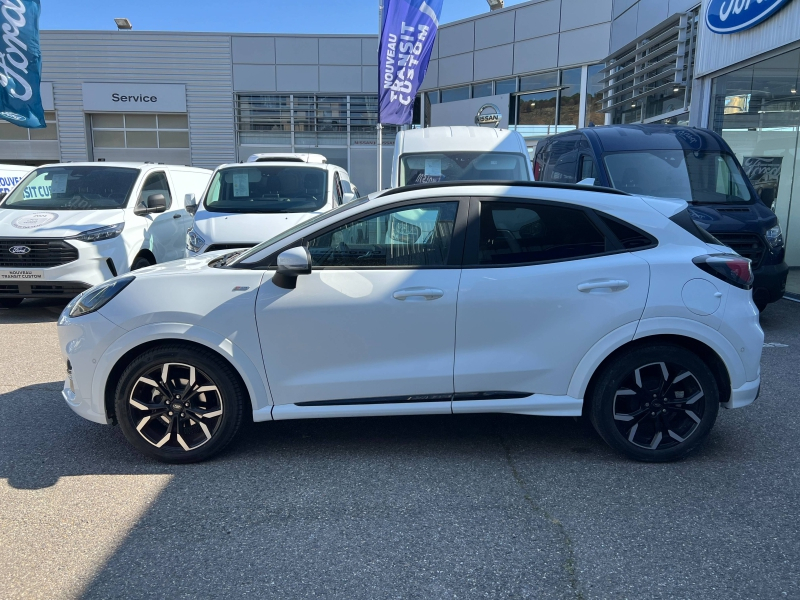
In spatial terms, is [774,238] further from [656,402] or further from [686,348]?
[656,402]

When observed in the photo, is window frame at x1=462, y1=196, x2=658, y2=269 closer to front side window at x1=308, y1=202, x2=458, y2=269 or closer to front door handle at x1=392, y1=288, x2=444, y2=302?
front side window at x1=308, y1=202, x2=458, y2=269

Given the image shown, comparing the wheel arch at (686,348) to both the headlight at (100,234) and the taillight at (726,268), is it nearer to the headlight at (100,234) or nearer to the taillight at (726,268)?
the taillight at (726,268)

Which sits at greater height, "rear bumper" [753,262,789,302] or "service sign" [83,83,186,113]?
"service sign" [83,83,186,113]

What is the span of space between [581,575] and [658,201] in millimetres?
2360

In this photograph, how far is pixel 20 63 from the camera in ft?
44.4

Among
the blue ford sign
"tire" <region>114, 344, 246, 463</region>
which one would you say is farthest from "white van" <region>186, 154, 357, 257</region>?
the blue ford sign

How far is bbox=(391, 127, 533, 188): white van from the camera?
8672 millimetres

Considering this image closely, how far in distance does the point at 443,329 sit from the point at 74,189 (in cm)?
722

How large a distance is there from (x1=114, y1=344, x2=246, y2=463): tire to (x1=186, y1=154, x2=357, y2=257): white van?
376 centimetres

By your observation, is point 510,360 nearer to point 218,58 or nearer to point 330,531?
point 330,531

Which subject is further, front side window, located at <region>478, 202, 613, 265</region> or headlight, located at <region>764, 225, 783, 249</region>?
headlight, located at <region>764, 225, 783, 249</region>

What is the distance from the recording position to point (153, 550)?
2971 mm

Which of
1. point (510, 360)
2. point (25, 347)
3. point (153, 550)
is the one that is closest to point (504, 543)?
point (510, 360)

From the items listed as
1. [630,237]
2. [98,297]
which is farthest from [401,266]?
[98,297]
